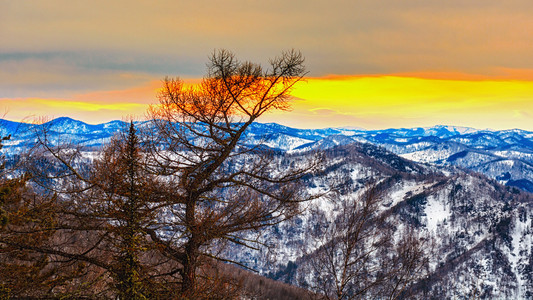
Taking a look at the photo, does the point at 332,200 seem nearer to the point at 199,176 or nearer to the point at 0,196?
the point at 199,176

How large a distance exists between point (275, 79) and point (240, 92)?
1.16 meters

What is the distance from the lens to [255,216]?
12391 millimetres

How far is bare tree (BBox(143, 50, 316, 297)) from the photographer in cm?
1206

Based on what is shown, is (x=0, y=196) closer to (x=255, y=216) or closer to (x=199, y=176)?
(x=199, y=176)

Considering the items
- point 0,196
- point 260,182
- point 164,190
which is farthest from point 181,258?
point 0,196

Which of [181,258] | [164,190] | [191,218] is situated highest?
[164,190]

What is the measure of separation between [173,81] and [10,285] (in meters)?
8.33

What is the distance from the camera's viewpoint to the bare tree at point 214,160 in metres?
12.1

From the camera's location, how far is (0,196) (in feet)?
39.7

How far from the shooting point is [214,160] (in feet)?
41.0

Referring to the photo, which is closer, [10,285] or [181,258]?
[181,258]

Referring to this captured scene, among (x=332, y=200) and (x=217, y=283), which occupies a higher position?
(x=332, y=200)

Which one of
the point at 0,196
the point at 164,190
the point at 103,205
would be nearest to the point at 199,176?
the point at 164,190

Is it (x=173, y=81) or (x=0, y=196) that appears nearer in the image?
(x=0, y=196)
